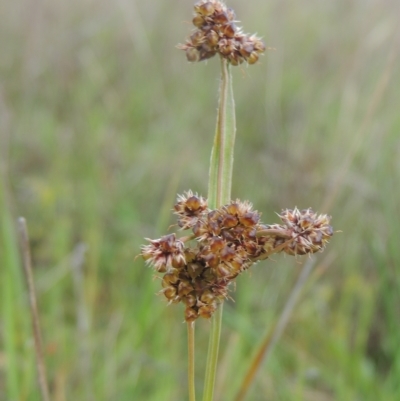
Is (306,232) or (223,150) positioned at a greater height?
(223,150)

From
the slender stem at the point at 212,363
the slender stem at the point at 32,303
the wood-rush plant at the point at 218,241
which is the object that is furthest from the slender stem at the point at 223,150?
the slender stem at the point at 32,303

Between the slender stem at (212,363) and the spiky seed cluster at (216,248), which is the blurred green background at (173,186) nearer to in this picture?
the spiky seed cluster at (216,248)

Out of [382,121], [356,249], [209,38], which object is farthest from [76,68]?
[209,38]

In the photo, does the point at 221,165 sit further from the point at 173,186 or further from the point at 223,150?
the point at 173,186

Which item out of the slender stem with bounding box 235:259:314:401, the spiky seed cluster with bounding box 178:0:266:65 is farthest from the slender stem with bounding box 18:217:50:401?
the spiky seed cluster with bounding box 178:0:266:65

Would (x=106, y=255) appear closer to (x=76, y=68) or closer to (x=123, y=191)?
(x=123, y=191)

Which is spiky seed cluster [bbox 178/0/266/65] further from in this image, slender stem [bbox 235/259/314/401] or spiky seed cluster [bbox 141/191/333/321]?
slender stem [bbox 235/259/314/401]

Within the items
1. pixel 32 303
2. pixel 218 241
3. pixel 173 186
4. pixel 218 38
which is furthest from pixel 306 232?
pixel 173 186
